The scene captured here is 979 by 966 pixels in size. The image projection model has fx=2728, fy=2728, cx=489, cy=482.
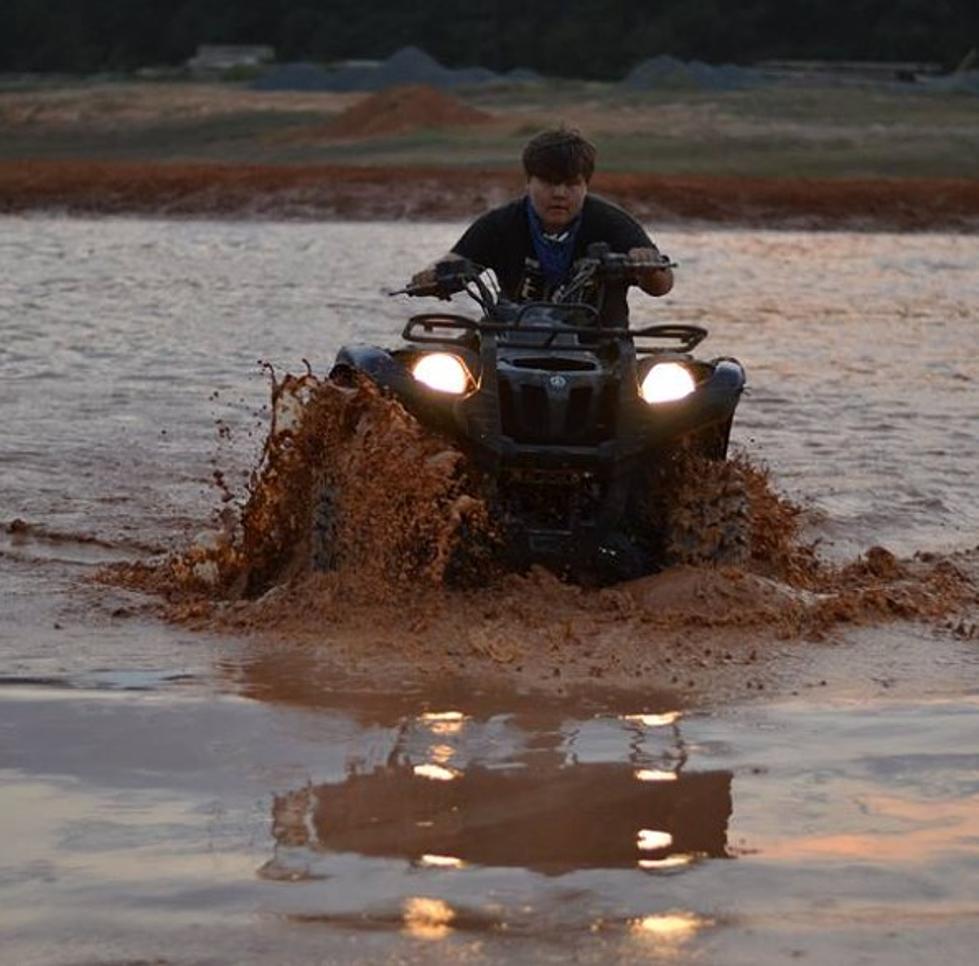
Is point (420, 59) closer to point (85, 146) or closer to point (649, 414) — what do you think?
point (85, 146)

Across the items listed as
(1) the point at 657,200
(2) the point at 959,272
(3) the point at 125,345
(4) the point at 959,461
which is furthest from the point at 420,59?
(4) the point at 959,461

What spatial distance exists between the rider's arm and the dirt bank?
2717cm

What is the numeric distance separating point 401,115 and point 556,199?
43428mm

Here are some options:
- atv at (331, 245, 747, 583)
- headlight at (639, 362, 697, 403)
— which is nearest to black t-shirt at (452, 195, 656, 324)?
atv at (331, 245, 747, 583)

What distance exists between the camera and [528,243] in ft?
30.1

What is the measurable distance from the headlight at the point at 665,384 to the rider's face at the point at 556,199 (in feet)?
2.13

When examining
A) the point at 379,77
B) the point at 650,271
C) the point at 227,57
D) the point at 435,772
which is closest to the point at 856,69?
the point at 379,77

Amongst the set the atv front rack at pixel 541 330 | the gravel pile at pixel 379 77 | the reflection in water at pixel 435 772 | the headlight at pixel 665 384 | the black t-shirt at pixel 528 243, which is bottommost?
the reflection in water at pixel 435 772

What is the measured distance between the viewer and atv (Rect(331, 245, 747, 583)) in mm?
8570

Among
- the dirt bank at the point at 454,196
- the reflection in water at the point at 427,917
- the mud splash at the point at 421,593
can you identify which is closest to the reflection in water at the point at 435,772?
the reflection in water at the point at 427,917

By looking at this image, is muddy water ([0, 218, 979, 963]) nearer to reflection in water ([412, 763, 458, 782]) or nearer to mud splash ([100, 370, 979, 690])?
reflection in water ([412, 763, 458, 782])

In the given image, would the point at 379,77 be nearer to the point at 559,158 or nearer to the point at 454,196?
the point at 454,196

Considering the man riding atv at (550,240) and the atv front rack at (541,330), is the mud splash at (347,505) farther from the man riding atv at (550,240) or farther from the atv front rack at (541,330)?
the man riding atv at (550,240)

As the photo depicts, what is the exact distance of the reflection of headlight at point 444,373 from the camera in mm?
8711
